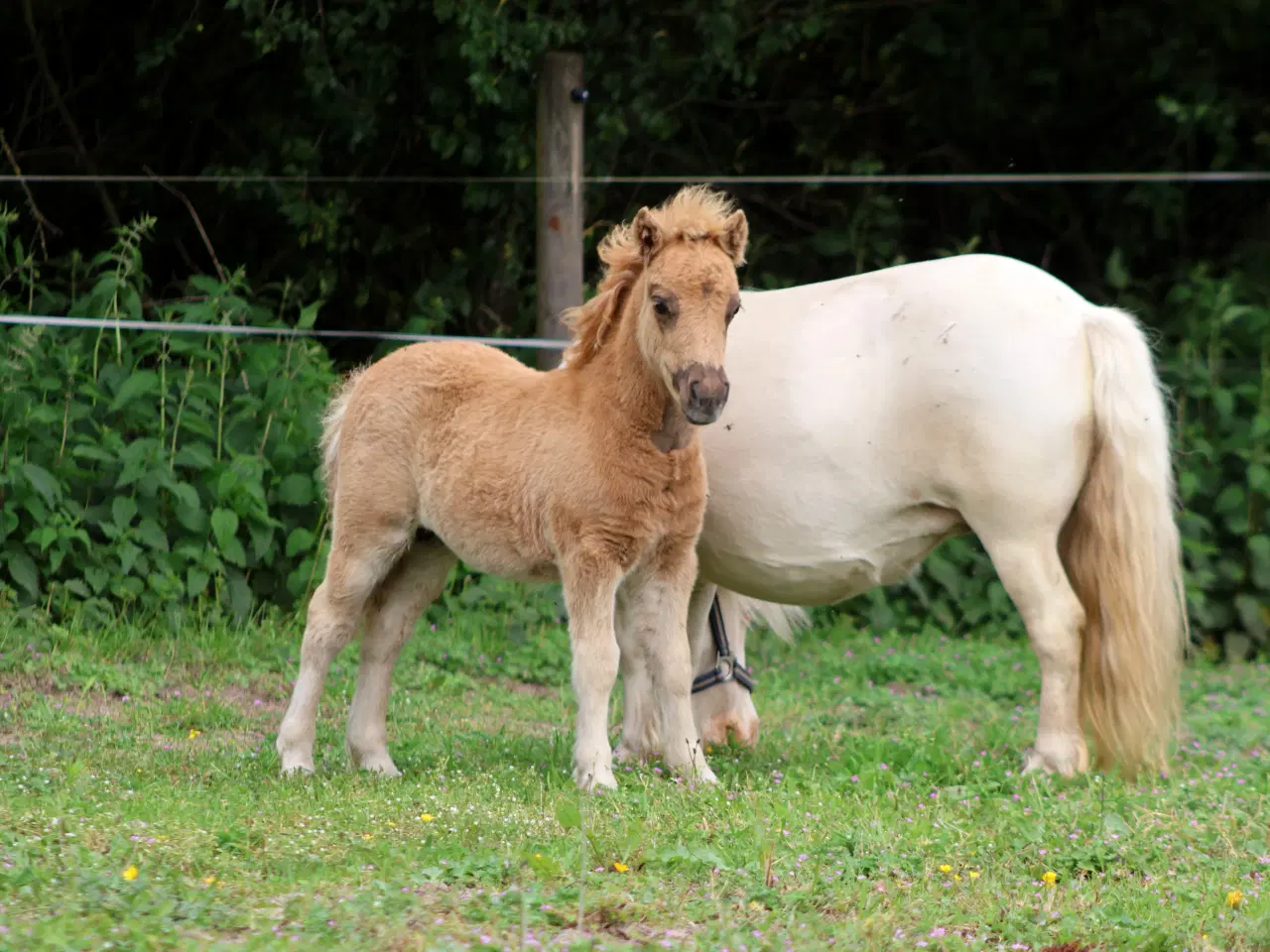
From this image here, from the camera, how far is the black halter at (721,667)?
616cm

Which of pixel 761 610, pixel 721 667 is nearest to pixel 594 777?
pixel 721 667

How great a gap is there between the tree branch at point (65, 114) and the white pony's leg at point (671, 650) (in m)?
5.51

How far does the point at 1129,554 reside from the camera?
5508 millimetres

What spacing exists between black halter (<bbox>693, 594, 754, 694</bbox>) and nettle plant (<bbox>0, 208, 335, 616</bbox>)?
2434 mm

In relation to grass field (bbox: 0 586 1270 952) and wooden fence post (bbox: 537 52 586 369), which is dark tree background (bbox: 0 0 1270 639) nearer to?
wooden fence post (bbox: 537 52 586 369)

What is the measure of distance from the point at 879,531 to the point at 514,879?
→ 7.69ft

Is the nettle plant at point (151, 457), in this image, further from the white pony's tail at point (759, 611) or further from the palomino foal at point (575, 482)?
the white pony's tail at point (759, 611)

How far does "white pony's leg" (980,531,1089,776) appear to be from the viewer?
5.47 meters

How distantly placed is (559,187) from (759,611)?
2.39 meters

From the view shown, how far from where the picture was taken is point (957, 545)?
9.41 m

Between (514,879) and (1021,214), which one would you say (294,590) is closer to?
(514,879)

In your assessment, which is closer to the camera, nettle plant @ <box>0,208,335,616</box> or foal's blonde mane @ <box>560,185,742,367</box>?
foal's blonde mane @ <box>560,185,742,367</box>

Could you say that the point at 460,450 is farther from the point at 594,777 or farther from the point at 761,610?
the point at 761,610

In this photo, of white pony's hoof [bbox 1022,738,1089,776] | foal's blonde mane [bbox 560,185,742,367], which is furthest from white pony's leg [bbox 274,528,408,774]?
white pony's hoof [bbox 1022,738,1089,776]
